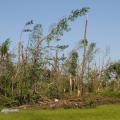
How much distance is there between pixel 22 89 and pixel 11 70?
268 cm

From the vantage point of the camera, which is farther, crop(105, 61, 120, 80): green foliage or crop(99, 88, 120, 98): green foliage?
crop(105, 61, 120, 80): green foliage

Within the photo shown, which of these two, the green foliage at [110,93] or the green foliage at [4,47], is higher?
the green foliage at [4,47]

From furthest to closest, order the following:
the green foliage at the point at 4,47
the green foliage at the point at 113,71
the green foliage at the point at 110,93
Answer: the green foliage at the point at 113,71 < the green foliage at the point at 4,47 < the green foliage at the point at 110,93

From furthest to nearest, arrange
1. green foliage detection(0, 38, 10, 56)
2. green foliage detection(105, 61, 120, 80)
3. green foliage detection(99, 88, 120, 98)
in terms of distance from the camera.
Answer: green foliage detection(105, 61, 120, 80), green foliage detection(0, 38, 10, 56), green foliage detection(99, 88, 120, 98)

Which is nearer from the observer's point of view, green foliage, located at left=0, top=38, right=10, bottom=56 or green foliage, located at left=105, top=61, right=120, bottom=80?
green foliage, located at left=0, top=38, right=10, bottom=56

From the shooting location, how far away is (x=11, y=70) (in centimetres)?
2605

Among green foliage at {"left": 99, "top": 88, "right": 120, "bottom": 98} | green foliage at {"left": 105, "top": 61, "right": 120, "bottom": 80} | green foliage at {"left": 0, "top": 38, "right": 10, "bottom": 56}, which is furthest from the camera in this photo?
green foliage at {"left": 105, "top": 61, "right": 120, "bottom": 80}

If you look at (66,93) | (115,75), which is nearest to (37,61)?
(66,93)

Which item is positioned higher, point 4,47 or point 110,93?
point 4,47

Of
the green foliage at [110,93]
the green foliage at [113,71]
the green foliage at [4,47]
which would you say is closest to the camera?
the green foliage at [110,93]

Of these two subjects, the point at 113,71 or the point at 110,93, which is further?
the point at 113,71

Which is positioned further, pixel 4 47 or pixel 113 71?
pixel 113 71

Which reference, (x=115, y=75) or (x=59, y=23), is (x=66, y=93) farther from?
(x=115, y=75)

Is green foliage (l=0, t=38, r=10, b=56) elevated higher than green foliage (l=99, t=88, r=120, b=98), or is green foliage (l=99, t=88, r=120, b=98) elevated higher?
green foliage (l=0, t=38, r=10, b=56)
